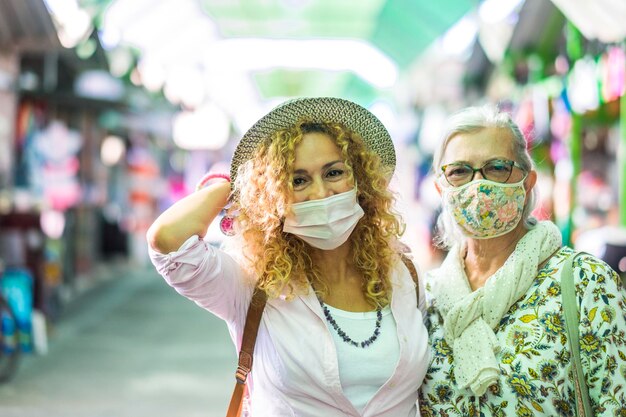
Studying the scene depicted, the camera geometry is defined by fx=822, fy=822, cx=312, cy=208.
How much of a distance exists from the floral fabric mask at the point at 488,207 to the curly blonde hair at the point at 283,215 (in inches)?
9.6

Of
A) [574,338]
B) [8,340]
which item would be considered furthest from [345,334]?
[8,340]

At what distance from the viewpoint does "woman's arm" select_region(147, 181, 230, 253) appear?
2.42 metres

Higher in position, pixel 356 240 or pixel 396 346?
pixel 356 240

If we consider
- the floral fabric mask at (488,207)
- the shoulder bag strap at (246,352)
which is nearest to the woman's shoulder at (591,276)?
the floral fabric mask at (488,207)

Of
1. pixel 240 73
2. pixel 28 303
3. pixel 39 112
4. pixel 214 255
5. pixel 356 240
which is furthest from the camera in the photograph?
pixel 240 73

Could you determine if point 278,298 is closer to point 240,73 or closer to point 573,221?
point 573,221

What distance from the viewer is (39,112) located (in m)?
11.0

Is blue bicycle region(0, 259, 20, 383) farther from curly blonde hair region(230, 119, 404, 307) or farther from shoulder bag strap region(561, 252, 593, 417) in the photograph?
shoulder bag strap region(561, 252, 593, 417)

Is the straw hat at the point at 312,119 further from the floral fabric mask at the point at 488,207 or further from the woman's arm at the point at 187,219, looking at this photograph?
the floral fabric mask at the point at 488,207

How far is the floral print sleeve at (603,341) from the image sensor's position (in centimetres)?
228

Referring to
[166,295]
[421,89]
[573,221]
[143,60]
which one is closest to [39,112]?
[143,60]

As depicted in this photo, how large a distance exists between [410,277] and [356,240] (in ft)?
0.73

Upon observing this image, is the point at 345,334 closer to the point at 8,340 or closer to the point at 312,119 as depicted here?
the point at 312,119

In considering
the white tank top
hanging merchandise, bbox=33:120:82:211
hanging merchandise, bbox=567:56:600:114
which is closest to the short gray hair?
the white tank top
